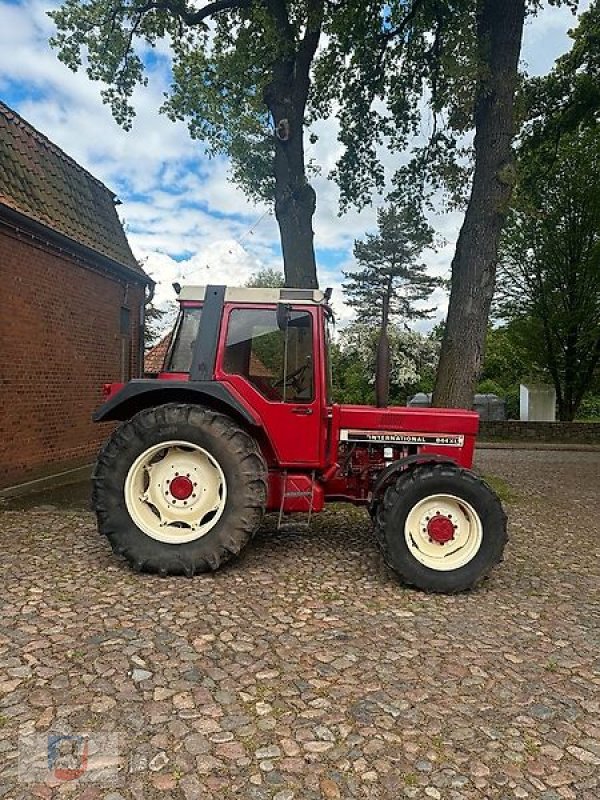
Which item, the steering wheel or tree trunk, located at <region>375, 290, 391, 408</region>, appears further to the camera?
the steering wheel

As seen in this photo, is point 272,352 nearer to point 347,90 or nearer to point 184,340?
point 184,340

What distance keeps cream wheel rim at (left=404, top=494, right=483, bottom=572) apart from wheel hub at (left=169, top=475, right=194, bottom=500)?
1.60 m

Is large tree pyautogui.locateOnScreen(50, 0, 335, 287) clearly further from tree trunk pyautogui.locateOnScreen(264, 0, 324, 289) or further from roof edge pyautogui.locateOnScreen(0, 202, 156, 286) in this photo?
roof edge pyautogui.locateOnScreen(0, 202, 156, 286)

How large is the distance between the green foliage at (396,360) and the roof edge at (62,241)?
13.0 metres

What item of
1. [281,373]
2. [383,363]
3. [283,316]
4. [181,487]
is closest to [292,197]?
[283,316]

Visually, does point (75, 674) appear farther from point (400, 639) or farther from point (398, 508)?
point (398, 508)

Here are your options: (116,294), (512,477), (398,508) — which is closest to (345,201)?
(116,294)

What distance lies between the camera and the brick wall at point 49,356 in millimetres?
7984

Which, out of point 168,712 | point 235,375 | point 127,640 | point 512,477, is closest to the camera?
point 168,712

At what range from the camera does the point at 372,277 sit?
123 ft

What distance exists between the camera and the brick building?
8008 mm

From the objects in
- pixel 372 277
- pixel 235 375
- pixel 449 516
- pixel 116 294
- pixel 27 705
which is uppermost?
pixel 372 277

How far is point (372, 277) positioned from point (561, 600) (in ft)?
114

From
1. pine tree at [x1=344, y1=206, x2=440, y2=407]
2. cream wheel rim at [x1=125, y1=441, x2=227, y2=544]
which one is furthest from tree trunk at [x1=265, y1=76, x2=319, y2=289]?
pine tree at [x1=344, y1=206, x2=440, y2=407]
